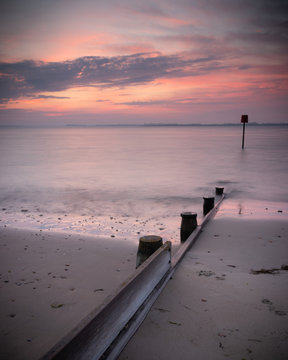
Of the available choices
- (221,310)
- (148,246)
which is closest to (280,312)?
(221,310)

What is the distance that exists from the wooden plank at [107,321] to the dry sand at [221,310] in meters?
0.26

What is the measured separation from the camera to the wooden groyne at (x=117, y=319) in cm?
164

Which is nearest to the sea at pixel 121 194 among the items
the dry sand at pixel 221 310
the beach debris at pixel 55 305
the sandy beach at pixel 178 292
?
the sandy beach at pixel 178 292

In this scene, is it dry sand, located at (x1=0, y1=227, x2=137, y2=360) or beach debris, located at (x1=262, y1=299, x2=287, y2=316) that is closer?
beach debris, located at (x1=262, y1=299, x2=287, y2=316)

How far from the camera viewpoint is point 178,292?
3.12m

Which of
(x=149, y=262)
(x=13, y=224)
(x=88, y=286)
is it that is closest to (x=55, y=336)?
(x=88, y=286)

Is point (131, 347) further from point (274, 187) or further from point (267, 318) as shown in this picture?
point (274, 187)

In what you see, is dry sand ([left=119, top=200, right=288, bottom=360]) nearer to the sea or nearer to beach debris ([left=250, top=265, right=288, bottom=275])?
beach debris ([left=250, top=265, right=288, bottom=275])

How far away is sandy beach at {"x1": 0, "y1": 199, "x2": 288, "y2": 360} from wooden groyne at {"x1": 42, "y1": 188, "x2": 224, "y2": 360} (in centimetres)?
14

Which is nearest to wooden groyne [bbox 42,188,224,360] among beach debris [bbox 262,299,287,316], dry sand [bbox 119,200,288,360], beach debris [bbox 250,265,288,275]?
dry sand [bbox 119,200,288,360]

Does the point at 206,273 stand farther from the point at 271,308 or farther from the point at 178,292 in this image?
the point at 271,308

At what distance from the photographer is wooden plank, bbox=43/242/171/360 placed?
5.27 feet

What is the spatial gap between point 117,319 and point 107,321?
0.59ft

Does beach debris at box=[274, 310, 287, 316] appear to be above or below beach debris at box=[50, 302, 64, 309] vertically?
above
